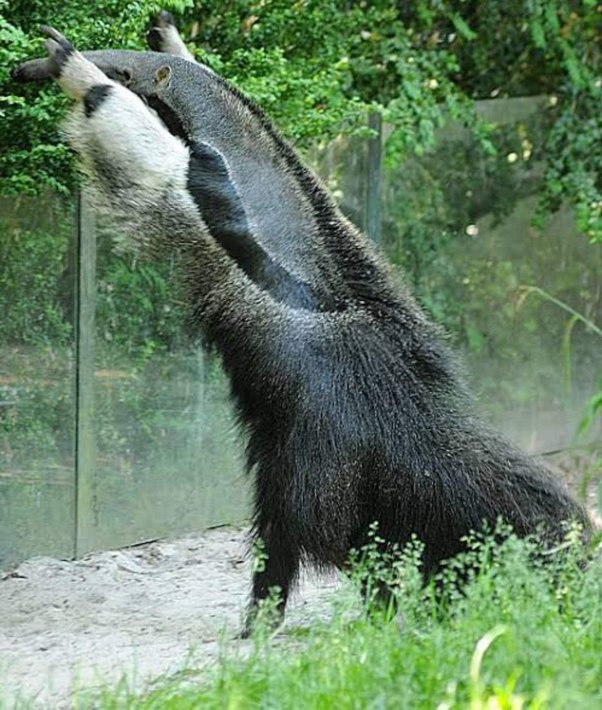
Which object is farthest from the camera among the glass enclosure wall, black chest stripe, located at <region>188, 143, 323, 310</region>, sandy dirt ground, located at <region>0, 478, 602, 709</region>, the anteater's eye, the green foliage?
the glass enclosure wall

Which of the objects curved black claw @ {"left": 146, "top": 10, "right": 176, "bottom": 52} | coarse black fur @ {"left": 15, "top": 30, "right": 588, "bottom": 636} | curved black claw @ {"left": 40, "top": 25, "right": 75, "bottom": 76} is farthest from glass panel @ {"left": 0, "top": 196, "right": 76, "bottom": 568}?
curved black claw @ {"left": 40, "top": 25, "right": 75, "bottom": 76}

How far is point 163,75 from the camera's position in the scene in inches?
232

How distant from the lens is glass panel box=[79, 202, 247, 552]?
7609 mm

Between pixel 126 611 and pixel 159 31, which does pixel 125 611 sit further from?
pixel 159 31

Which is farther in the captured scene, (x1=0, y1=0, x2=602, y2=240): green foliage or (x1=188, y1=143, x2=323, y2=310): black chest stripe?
(x1=0, y1=0, x2=602, y2=240): green foliage

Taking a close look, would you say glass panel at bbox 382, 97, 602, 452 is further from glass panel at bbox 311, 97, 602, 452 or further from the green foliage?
the green foliage

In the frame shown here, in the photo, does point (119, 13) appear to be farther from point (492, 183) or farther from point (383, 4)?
point (492, 183)

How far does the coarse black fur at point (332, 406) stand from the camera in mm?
5695

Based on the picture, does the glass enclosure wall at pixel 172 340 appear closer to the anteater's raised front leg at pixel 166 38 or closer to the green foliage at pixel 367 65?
the green foliage at pixel 367 65

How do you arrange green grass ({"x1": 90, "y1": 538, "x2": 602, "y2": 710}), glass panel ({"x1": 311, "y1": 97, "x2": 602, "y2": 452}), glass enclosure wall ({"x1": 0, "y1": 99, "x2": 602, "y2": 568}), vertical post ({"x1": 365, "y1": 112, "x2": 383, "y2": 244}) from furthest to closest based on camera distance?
glass panel ({"x1": 311, "y1": 97, "x2": 602, "y2": 452}) → vertical post ({"x1": 365, "y1": 112, "x2": 383, "y2": 244}) → glass enclosure wall ({"x1": 0, "y1": 99, "x2": 602, "y2": 568}) → green grass ({"x1": 90, "y1": 538, "x2": 602, "y2": 710})

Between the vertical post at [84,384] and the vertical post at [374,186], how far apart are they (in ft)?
8.25

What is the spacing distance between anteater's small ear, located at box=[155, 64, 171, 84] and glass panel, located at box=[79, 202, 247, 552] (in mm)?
1634

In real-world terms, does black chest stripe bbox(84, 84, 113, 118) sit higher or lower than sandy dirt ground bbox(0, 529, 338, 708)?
higher

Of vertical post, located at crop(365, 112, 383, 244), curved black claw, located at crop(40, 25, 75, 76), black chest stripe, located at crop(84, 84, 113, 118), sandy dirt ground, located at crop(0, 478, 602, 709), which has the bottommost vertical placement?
sandy dirt ground, located at crop(0, 478, 602, 709)
